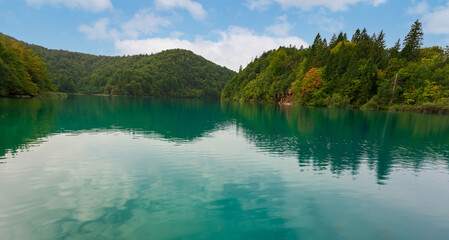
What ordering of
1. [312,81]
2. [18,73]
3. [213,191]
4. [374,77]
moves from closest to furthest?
[213,191], [18,73], [374,77], [312,81]

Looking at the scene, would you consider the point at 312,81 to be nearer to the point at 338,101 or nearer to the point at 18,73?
the point at 338,101

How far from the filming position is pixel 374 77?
83125mm

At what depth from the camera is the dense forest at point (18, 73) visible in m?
58.8

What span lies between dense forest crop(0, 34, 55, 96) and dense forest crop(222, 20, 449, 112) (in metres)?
103

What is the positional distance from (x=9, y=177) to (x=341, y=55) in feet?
355

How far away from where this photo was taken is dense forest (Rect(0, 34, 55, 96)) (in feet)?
193

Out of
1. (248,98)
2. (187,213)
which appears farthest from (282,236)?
(248,98)

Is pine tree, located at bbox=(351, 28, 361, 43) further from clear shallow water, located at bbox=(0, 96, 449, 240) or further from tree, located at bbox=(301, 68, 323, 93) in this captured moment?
clear shallow water, located at bbox=(0, 96, 449, 240)

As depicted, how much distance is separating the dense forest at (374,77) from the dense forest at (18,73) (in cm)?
10340

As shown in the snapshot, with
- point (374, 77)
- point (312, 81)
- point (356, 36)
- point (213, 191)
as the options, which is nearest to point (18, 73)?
point (213, 191)

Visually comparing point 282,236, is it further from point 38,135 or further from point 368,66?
point 368,66

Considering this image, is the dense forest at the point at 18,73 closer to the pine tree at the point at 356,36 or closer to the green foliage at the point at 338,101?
the green foliage at the point at 338,101

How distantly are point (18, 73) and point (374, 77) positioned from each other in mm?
123600

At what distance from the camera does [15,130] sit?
19375 millimetres
